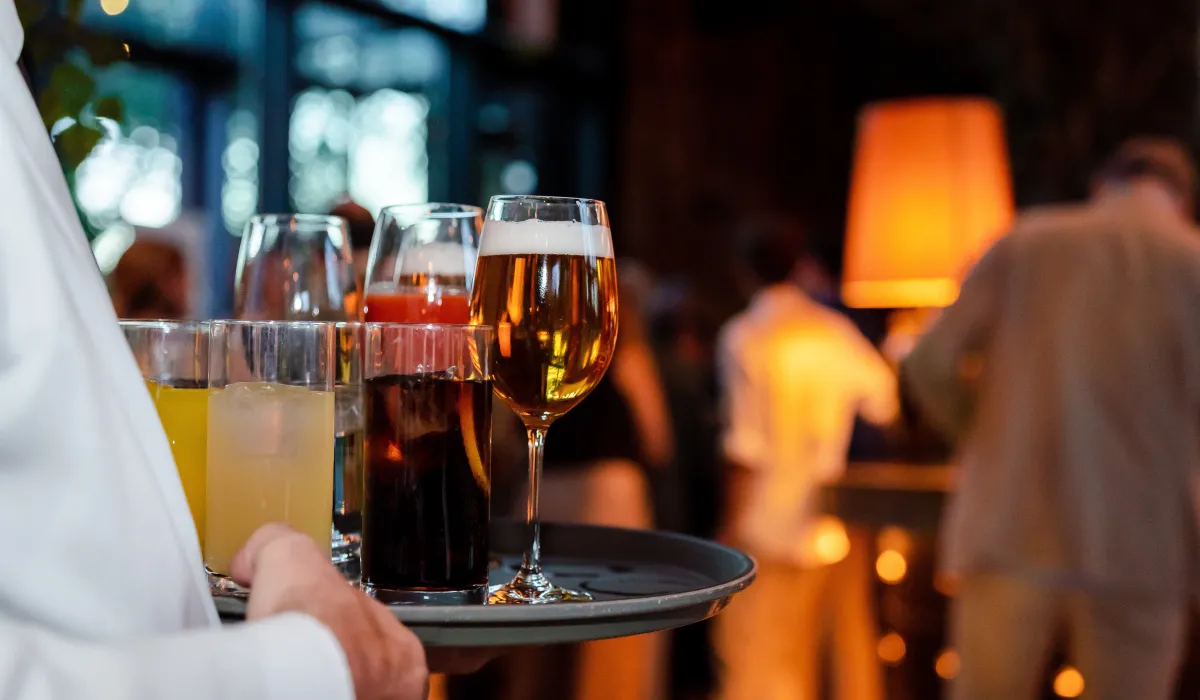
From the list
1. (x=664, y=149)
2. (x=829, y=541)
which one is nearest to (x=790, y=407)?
(x=829, y=541)

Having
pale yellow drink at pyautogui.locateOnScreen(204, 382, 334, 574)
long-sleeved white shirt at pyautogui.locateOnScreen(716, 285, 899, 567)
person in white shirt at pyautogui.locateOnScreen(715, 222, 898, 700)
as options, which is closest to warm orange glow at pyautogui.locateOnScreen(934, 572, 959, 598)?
person in white shirt at pyautogui.locateOnScreen(715, 222, 898, 700)

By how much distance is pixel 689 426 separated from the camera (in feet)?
13.9

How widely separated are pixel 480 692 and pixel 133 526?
3254mm

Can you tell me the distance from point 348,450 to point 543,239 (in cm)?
20

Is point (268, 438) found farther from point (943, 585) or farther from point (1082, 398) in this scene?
point (943, 585)

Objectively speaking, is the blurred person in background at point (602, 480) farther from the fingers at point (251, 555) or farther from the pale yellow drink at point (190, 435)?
the fingers at point (251, 555)

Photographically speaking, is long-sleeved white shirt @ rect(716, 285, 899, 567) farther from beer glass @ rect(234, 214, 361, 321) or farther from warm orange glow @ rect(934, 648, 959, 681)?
beer glass @ rect(234, 214, 361, 321)

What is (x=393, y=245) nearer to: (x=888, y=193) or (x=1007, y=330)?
(x=1007, y=330)

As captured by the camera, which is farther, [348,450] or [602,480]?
[602,480]

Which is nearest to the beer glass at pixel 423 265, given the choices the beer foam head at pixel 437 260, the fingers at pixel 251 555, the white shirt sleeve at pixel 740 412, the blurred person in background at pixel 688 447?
the beer foam head at pixel 437 260

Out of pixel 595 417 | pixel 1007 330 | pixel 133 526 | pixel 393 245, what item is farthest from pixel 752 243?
pixel 133 526

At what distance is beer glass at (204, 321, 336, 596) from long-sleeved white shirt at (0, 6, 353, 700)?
0.65ft

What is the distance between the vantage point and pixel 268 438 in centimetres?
76

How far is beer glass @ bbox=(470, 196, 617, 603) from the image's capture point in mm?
868
